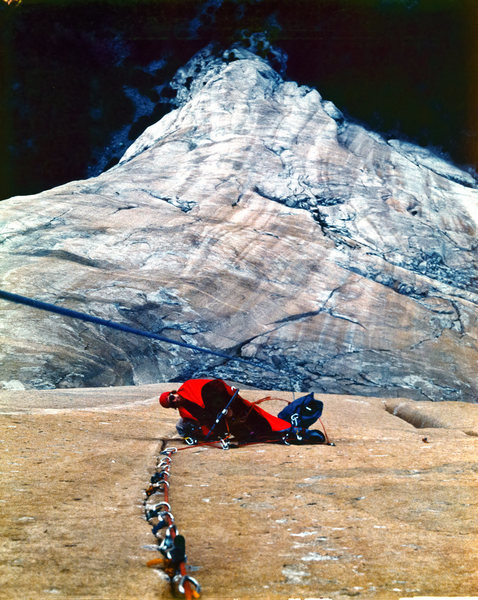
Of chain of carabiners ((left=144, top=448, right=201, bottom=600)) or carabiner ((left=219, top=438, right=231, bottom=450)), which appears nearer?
chain of carabiners ((left=144, top=448, right=201, bottom=600))

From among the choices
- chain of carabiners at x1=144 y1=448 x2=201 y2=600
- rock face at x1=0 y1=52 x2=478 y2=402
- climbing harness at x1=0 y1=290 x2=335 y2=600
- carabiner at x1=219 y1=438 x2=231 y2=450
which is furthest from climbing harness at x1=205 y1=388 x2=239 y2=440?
rock face at x1=0 y1=52 x2=478 y2=402

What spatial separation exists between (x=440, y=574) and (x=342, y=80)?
17.8 m

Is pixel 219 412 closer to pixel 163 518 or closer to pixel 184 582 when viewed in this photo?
pixel 163 518

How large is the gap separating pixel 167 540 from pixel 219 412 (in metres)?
2.67

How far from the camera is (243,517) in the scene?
2234 mm

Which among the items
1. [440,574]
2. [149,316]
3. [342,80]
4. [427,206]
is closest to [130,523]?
[440,574]

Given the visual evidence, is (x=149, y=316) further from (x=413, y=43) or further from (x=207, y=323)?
(x=413, y=43)

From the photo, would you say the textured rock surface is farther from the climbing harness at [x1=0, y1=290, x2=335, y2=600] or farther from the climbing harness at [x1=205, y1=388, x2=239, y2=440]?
the climbing harness at [x1=205, y1=388, x2=239, y2=440]

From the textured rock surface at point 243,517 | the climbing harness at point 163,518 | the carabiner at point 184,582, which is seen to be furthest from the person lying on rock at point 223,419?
the carabiner at point 184,582

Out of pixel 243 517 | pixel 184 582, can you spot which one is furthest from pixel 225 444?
pixel 184 582

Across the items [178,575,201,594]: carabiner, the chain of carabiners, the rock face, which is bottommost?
the rock face

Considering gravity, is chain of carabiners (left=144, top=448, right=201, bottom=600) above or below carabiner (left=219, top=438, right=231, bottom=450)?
above

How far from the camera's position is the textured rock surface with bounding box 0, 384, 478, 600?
1573 mm

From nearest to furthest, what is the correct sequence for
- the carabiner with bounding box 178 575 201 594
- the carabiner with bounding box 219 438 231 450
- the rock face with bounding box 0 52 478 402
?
the carabiner with bounding box 178 575 201 594 < the carabiner with bounding box 219 438 231 450 < the rock face with bounding box 0 52 478 402
